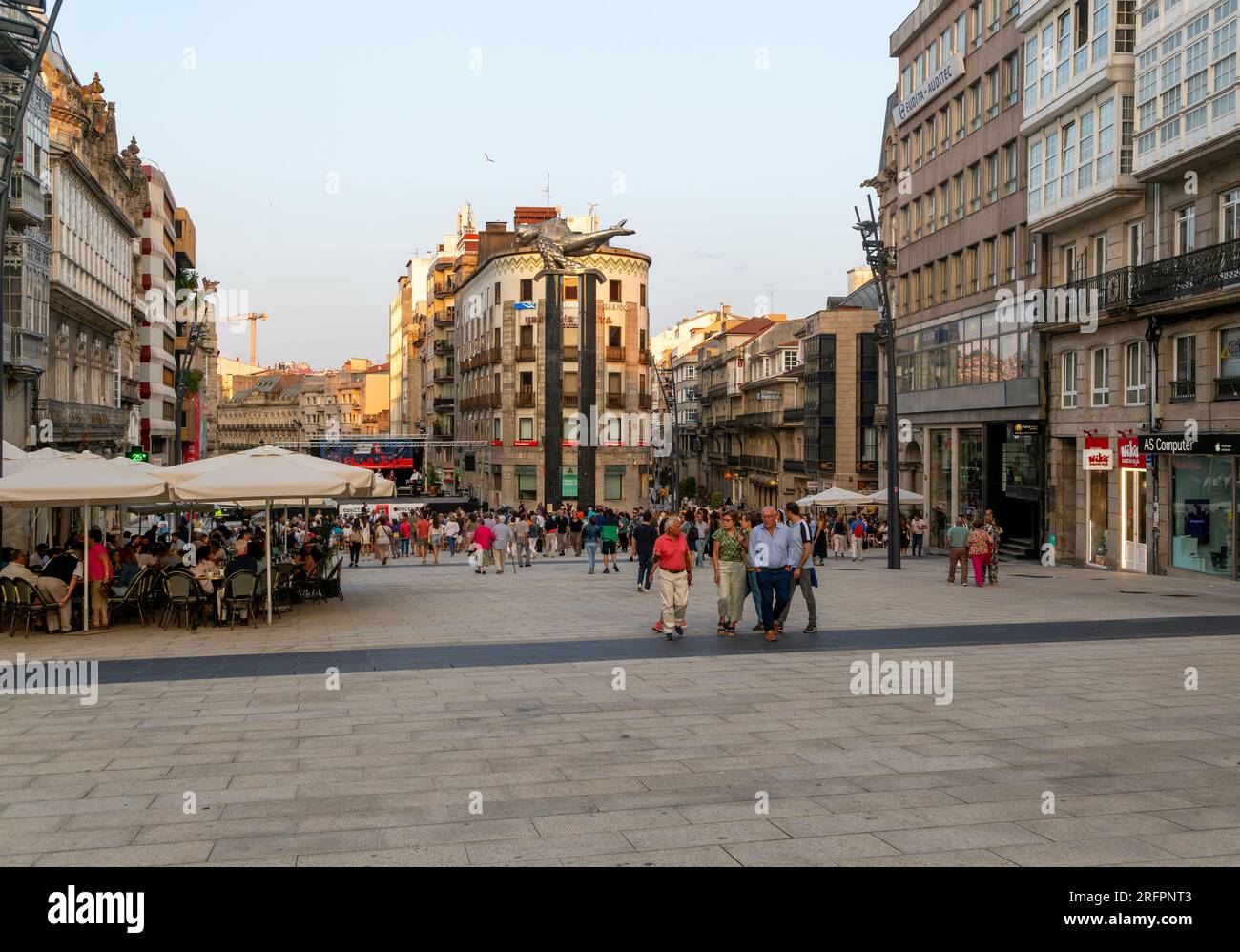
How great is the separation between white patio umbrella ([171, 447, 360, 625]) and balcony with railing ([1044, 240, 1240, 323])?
18.5 m

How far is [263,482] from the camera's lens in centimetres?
1680

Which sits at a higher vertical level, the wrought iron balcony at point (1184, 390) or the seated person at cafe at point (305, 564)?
the wrought iron balcony at point (1184, 390)

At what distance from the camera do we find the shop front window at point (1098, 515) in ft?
104

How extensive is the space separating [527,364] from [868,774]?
2536 inches

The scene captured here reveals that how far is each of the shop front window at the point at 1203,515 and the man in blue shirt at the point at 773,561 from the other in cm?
1506

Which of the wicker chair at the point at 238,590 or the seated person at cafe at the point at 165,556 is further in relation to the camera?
the seated person at cafe at the point at 165,556

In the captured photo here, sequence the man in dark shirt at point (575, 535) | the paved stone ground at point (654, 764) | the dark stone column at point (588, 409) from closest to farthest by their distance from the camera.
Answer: the paved stone ground at point (654, 764)
the man in dark shirt at point (575, 535)
the dark stone column at point (588, 409)

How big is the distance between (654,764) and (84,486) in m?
10.9

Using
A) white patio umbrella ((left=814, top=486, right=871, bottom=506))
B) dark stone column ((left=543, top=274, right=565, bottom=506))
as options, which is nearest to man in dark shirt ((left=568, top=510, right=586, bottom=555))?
white patio umbrella ((left=814, top=486, right=871, bottom=506))

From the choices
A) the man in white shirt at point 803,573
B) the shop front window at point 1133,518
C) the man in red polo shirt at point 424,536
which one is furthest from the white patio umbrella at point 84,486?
the shop front window at point 1133,518

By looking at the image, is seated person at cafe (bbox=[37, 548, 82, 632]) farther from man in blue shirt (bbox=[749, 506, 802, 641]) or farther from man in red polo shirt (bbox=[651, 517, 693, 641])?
man in blue shirt (bbox=[749, 506, 802, 641])

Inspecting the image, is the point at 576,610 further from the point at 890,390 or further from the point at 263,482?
the point at 890,390

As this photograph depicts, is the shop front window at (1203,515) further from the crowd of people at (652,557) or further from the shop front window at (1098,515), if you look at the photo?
the crowd of people at (652,557)

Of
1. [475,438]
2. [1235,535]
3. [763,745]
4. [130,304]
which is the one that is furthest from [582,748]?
[475,438]
